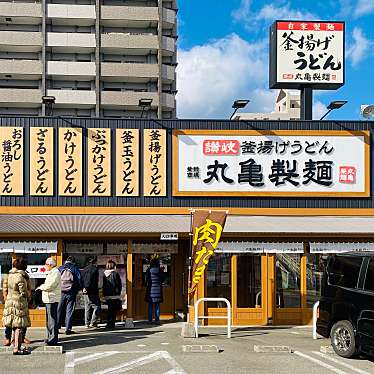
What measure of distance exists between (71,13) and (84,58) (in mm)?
4166

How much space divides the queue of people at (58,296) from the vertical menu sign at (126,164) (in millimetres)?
2082

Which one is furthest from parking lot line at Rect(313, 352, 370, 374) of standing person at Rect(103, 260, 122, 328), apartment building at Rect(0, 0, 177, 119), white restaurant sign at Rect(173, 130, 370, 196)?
apartment building at Rect(0, 0, 177, 119)

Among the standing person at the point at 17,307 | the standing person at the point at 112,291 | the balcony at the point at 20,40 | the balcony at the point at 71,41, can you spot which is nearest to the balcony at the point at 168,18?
the balcony at the point at 71,41

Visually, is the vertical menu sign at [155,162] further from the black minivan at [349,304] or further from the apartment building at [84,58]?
the apartment building at [84,58]

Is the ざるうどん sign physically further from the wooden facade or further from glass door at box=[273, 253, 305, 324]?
glass door at box=[273, 253, 305, 324]

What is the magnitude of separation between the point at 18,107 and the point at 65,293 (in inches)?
1976

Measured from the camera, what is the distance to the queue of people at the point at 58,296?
12641mm

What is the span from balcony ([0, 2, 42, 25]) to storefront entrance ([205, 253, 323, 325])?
1991 inches

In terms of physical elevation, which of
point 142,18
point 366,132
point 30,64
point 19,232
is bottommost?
point 19,232

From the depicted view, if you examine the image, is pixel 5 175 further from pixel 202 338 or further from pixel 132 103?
pixel 132 103

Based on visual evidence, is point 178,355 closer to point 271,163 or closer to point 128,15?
point 271,163

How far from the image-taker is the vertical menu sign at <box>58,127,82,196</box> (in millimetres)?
18688

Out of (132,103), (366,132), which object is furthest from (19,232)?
(132,103)

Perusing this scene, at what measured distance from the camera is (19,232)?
674 inches
